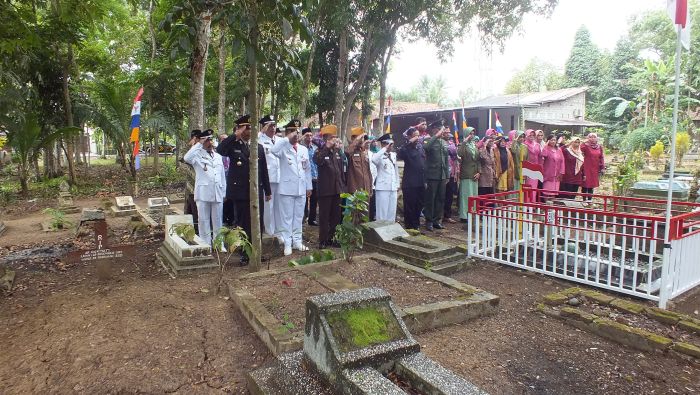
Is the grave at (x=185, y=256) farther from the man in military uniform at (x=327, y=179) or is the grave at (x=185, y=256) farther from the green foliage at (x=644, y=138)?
the green foliage at (x=644, y=138)

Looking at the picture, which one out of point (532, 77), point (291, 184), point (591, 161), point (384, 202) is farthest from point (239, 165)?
point (532, 77)

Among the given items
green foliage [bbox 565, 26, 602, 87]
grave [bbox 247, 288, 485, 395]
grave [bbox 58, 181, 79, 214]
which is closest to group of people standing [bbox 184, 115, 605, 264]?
grave [bbox 247, 288, 485, 395]

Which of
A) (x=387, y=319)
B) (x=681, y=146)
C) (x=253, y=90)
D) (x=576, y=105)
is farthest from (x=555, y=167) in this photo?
(x=576, y=105)

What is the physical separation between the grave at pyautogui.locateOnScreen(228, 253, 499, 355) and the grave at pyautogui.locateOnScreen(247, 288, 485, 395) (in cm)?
70

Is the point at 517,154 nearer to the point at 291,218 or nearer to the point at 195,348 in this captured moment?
the point at 291,218

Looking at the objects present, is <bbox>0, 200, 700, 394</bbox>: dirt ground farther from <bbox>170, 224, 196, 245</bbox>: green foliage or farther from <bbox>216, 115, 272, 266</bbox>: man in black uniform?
<bbox>216, 115, 272, 266</bbox>: man in black uniform

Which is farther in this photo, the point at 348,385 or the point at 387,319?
the point at 387,319

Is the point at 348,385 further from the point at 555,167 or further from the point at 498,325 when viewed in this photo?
the point at 555,167

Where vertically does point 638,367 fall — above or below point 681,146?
below

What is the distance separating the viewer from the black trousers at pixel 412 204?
26.1 ft

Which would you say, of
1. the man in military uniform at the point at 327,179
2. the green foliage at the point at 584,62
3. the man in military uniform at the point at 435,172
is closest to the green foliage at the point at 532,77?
the green foliage at the point at 584,62

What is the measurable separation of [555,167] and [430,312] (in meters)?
6.35

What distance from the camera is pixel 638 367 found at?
330 centimetres

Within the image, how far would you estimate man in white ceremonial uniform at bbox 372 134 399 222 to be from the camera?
25.6 feet
